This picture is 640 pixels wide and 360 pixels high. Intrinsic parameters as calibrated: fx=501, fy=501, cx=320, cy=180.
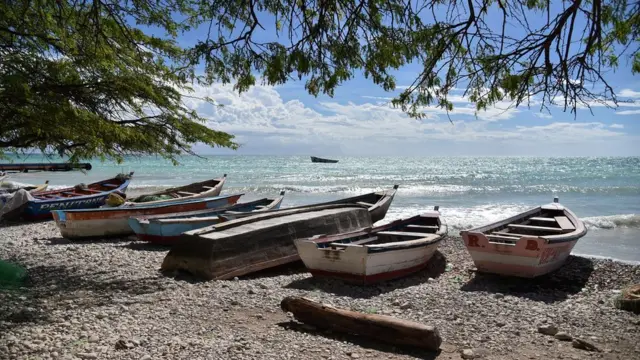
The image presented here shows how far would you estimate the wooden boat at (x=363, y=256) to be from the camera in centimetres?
796

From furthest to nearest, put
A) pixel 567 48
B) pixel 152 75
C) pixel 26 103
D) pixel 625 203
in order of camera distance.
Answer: pixel 625 203 → pixel 152 75 → pixel 26 103 → pixel 567 48

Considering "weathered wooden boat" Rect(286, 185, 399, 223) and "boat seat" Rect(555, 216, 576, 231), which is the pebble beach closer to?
"boat seat" Rect(555, 216, 576, 231)

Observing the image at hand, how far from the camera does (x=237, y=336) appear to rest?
17.5 feet

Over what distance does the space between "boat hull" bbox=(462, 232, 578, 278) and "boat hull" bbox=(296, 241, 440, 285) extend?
124cm

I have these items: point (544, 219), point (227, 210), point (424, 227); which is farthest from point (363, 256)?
point (227, 210)

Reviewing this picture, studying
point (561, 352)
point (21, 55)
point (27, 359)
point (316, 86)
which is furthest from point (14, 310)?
point (561, 352)

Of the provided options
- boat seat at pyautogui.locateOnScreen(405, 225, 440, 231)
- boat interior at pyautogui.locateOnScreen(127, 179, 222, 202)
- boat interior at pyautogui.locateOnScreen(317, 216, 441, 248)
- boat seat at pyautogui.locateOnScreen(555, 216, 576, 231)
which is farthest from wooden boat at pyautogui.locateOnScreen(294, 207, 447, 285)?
boat interior at pyautogui.locateOnScreen(127, 179, 222, 202)

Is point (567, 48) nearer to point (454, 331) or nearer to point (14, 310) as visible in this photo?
point (454, 331)

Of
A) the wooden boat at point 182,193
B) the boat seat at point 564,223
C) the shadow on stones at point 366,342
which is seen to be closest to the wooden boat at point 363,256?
the shadow on stones at point 366,342

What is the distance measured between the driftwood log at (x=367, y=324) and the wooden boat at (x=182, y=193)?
362 inches

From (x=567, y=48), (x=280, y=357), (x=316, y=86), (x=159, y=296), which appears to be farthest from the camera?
(x=159, y=296)

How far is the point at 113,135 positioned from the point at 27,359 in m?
3.58

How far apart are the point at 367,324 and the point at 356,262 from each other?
107 inches

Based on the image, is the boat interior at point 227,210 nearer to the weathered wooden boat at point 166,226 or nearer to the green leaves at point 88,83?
the weathered wooden boat at point 166,226
